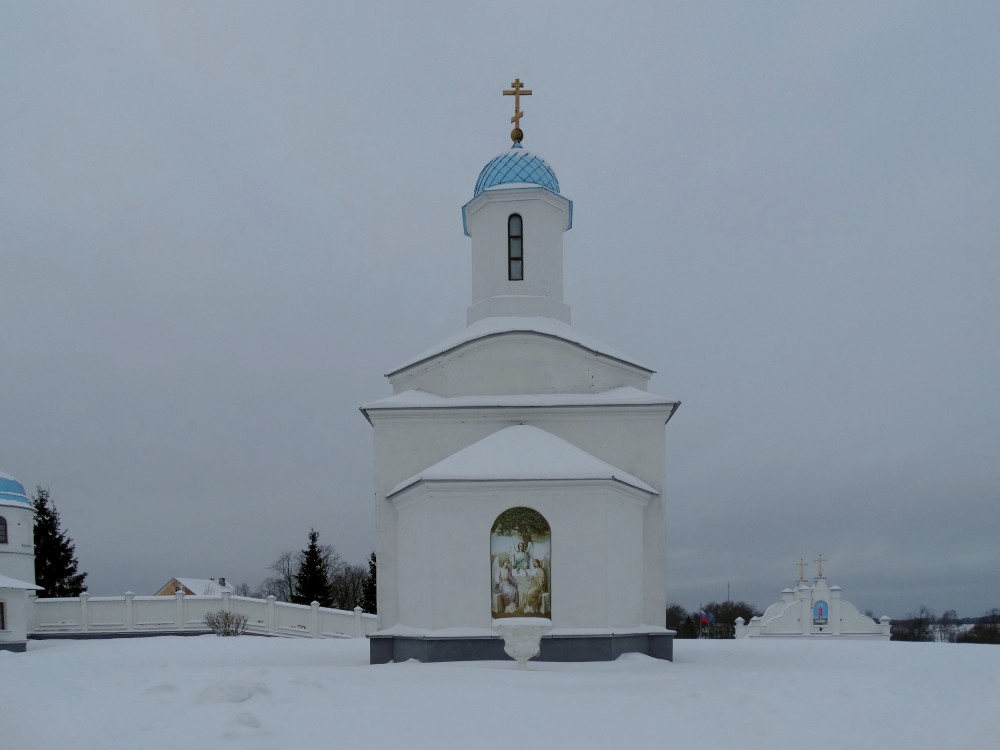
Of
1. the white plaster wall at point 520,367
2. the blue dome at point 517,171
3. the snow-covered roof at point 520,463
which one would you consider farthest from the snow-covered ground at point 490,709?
the blue dome at point 517,171

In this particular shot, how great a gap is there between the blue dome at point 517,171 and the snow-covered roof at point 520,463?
251 inches

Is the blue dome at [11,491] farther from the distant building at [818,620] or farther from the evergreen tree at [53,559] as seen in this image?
the distant building at [818,620]

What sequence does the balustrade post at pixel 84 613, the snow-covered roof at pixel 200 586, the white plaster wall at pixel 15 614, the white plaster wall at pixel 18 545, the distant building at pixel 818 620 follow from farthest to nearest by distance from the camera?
the snow-covered roof at pixel 200 586 < the distant building at pixel 818 620 < the white plaster wall at pixel 18 545 < the balustrade post at pixel 84 613 < the white plaster wall at pixel 15 614

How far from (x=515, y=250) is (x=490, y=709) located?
41.5 ft

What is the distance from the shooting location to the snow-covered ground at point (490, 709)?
8.00 metres

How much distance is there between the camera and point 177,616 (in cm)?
2888

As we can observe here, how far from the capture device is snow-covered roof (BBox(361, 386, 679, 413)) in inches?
683

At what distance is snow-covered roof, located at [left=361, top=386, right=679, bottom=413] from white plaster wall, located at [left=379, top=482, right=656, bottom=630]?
2115mm

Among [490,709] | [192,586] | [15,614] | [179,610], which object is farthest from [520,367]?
[192,586]

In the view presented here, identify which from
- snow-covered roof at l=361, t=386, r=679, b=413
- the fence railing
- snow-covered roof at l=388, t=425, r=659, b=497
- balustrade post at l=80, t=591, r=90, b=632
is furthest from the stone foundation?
balustrade post at l=80, t=591, r=90, b=632

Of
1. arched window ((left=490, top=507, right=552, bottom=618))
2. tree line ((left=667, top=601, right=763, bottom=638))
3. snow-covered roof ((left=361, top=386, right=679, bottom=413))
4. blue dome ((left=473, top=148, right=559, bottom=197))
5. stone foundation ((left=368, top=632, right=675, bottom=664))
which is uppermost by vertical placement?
blue dome ((left=473, top=148, right=559, bottom=197))

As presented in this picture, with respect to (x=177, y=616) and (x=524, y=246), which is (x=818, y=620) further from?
(x=177, y=616)

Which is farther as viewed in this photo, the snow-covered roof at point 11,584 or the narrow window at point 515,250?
the snow-covered roof at point 11,584

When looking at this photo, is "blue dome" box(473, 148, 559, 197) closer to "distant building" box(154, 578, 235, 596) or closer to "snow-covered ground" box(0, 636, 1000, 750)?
"snow-covered ground" box(0, 636, 1000, 750)
